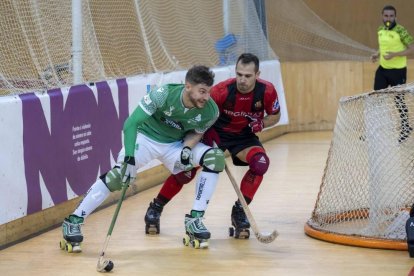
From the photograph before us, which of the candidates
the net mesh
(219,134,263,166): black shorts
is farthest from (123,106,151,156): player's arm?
the net mesh

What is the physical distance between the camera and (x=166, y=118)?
6680 mm

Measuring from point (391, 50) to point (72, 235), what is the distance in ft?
23.8

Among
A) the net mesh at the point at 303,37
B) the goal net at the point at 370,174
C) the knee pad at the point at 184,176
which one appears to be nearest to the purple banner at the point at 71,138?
the knee pad at the point at 184,176

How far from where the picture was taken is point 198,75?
20.5 ft

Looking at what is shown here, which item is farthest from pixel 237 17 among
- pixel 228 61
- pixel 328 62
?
pixel 328 62

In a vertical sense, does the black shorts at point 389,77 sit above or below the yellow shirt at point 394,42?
below

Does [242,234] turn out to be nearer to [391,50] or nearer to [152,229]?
[152,229]

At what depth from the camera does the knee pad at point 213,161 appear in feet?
21.5

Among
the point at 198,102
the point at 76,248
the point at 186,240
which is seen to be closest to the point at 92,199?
the point at 76,248

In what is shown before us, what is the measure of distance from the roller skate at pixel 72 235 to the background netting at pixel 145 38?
3.94 feet

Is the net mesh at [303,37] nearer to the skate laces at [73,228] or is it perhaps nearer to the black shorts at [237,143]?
the black shorts at [237,143]

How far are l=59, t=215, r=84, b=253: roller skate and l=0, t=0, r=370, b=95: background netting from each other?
1.20 meters

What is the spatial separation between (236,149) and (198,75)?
1013 mm

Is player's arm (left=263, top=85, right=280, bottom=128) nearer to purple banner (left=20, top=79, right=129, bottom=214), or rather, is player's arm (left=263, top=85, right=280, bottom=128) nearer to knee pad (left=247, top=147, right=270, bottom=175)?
knee pad (left=247, top=147, right=270, bottom=175)
